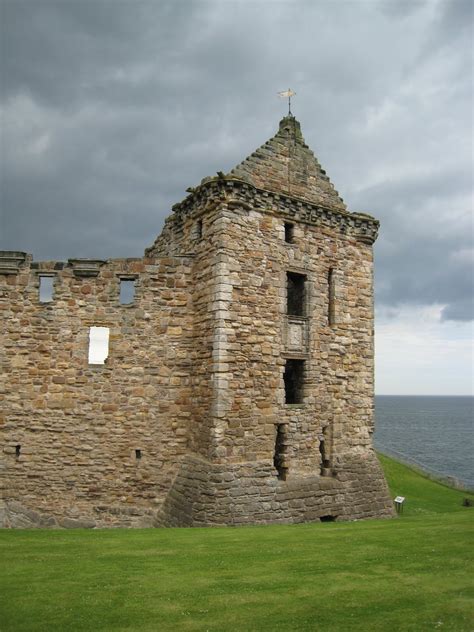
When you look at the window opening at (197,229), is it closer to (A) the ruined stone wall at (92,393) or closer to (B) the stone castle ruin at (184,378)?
(B) the stone castle ruin at (184,378)

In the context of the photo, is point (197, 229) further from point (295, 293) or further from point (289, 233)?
point (295, 293)

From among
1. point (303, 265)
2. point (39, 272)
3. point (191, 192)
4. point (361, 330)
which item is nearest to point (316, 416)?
point (361, 330)

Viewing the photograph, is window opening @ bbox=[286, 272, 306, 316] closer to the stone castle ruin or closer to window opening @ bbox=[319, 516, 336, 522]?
the stone castle ruin

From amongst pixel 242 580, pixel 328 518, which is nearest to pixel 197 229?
pixel 328 518

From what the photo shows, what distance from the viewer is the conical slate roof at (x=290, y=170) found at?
15.5m

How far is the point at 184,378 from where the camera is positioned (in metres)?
15.2

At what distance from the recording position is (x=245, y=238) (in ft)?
48.3

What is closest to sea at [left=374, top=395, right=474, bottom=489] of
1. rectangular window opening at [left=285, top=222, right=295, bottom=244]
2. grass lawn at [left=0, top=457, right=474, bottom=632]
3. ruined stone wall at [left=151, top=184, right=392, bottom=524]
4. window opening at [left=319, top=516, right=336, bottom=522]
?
ruined stone wall at [left=151, top=184, right=392, bottom=524]

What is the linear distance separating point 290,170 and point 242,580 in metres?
12.0

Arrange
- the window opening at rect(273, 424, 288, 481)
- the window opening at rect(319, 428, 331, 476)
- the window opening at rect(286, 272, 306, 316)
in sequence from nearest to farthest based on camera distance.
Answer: the window opening at rect(273, 424, 288, 481)
the window opening at rect(319, 428, 331, 476)
the window opening at rect(286, 272, 306, 316)

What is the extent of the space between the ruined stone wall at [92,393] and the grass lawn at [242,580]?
2.85 metres

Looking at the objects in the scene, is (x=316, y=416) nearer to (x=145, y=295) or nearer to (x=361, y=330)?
(x=361, y=330)

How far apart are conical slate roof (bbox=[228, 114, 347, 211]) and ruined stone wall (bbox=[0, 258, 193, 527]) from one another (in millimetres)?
3722

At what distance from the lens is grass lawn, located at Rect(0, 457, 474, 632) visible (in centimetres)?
647
